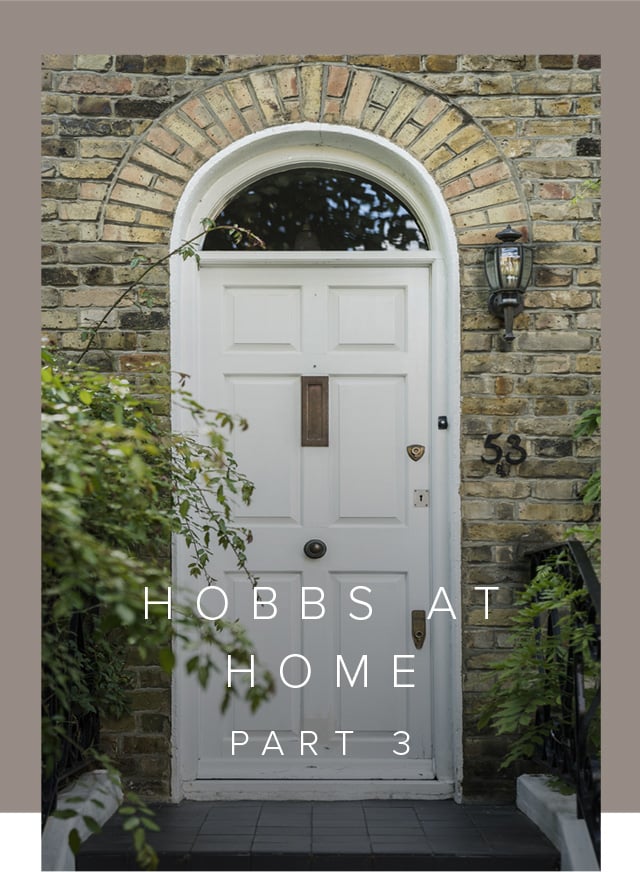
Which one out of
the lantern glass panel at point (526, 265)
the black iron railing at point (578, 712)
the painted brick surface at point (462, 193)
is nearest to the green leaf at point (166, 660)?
the black iron railing at point (578, 712)

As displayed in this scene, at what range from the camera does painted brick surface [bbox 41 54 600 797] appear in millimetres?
3793

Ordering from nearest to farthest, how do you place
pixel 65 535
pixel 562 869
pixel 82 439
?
pixel 65 535 → pixel 82 439 → pixel 562 869

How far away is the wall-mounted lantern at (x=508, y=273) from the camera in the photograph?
3.71 meters

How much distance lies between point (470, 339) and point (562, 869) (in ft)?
6.16

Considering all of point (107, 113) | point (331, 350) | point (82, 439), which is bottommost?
point (82, 439)

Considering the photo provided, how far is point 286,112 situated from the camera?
12.7 feet

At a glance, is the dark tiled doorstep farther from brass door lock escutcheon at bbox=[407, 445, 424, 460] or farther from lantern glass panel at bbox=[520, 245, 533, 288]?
lantern glass panel at bbox=[520, 245, 533, 288]

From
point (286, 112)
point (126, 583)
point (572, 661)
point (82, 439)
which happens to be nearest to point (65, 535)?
point (126, 583)

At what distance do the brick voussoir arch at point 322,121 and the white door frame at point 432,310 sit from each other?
0.05 m

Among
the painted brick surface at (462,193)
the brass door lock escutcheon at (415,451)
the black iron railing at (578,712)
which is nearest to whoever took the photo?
the black iron railing at (578,712)

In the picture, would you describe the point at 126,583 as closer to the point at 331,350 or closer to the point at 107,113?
the point at 331,350

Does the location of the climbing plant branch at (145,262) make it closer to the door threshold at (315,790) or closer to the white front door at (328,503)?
the white front door at (328,503)

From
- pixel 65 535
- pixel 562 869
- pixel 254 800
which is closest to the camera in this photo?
pixel 65 535

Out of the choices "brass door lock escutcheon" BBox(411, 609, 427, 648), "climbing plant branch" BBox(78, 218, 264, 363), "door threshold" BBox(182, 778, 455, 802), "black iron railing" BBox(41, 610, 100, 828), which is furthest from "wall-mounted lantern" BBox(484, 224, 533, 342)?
"black iron railing" BBox(41, 610, 100, 828)
